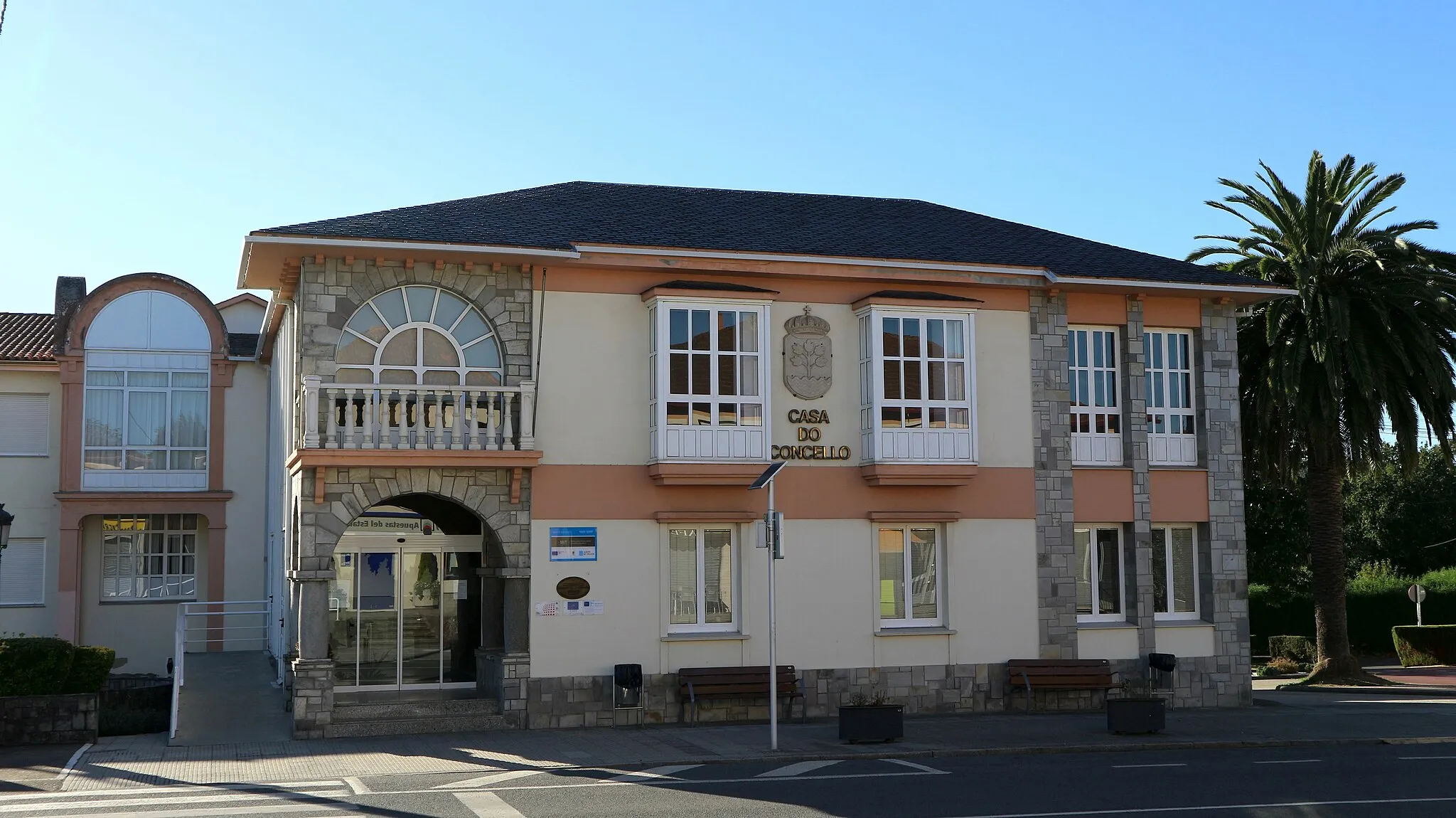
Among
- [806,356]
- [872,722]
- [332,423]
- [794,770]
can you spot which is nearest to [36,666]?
[332,423]

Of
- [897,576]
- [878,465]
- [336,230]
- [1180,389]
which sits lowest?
[897,576]

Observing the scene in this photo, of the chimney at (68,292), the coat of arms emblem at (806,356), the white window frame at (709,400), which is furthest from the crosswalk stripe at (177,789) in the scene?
the chimney at (68,292)

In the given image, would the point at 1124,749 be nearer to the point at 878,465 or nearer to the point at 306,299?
the point at 878,465

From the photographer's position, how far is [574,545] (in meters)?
19.3

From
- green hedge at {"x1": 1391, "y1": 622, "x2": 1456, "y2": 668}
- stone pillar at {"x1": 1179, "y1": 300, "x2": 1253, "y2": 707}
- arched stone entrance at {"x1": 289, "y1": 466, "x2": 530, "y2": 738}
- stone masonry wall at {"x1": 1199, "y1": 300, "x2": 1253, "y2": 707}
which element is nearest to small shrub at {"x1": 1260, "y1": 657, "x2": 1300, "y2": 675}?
green hedge at {"x1": 1391, "y1": 622, "x2": 1456, "y2": 668}

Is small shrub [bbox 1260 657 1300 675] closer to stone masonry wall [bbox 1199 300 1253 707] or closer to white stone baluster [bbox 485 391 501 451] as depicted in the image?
stone masonry wall [bbox 1199 300 1253 707]

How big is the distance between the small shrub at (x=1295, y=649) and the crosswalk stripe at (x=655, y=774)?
22710mm

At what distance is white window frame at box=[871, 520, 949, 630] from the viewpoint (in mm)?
20641

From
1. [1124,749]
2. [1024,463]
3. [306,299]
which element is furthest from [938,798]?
[306,299]

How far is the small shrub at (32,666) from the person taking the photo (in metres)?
16.7

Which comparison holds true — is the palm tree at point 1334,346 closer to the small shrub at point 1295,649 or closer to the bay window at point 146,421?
the small shrub at point 1295,649

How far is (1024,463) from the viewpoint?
2138 cm

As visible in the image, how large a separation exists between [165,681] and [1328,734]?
17.3 m

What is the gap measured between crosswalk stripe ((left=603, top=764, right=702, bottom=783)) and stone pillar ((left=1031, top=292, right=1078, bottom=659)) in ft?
25.9
